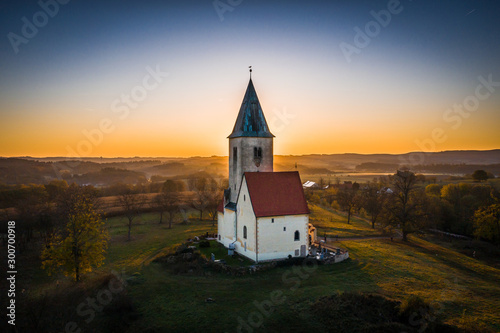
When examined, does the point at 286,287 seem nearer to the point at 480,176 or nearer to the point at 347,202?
the point at 347,202

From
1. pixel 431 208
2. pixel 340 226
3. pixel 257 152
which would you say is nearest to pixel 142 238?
pixel 257 152

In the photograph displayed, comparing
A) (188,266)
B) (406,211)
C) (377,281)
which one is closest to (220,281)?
(188,266)

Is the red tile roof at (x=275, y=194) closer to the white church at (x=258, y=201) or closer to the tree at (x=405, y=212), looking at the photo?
the white church at (x=258, y=201)

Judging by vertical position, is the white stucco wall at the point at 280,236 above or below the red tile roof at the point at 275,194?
below

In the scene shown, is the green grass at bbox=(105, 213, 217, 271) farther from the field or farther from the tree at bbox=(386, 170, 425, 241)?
the tree at bbox=(386, 170, 425, 241)

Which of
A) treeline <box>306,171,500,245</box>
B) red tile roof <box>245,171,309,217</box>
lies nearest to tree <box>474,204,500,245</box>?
treeline <box>306,171,500,245</box>

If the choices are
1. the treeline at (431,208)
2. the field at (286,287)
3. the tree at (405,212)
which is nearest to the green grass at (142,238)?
the field at (286,287)
